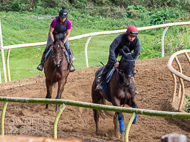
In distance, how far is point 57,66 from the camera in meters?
7.32

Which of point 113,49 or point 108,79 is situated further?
point 108,79

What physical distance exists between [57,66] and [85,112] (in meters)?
1.41

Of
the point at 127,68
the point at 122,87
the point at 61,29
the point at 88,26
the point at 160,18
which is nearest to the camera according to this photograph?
the point at 127,68

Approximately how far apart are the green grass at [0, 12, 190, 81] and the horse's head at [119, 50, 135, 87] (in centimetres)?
702

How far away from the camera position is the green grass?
41.2 feet

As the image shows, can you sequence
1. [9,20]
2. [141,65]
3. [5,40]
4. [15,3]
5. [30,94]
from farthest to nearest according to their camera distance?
[15,3]
[9,20]
[5,40]
[141,65]
[30,94]

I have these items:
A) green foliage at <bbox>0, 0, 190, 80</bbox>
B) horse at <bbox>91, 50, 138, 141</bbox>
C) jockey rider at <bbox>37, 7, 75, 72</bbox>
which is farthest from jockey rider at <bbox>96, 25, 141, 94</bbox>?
green foliage at <bbox>0, 0, 190, 80</bbox>

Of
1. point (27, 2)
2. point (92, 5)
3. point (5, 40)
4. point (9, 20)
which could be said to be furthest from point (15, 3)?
point (5, 40)

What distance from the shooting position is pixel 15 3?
21734 mm

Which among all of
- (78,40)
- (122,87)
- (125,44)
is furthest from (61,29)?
(78,40)

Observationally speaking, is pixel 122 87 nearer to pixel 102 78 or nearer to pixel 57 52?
pixel 102 78

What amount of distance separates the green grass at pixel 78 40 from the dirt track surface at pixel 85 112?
2369mm

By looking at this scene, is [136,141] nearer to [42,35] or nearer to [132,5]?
[42,35]

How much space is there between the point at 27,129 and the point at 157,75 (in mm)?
5012
